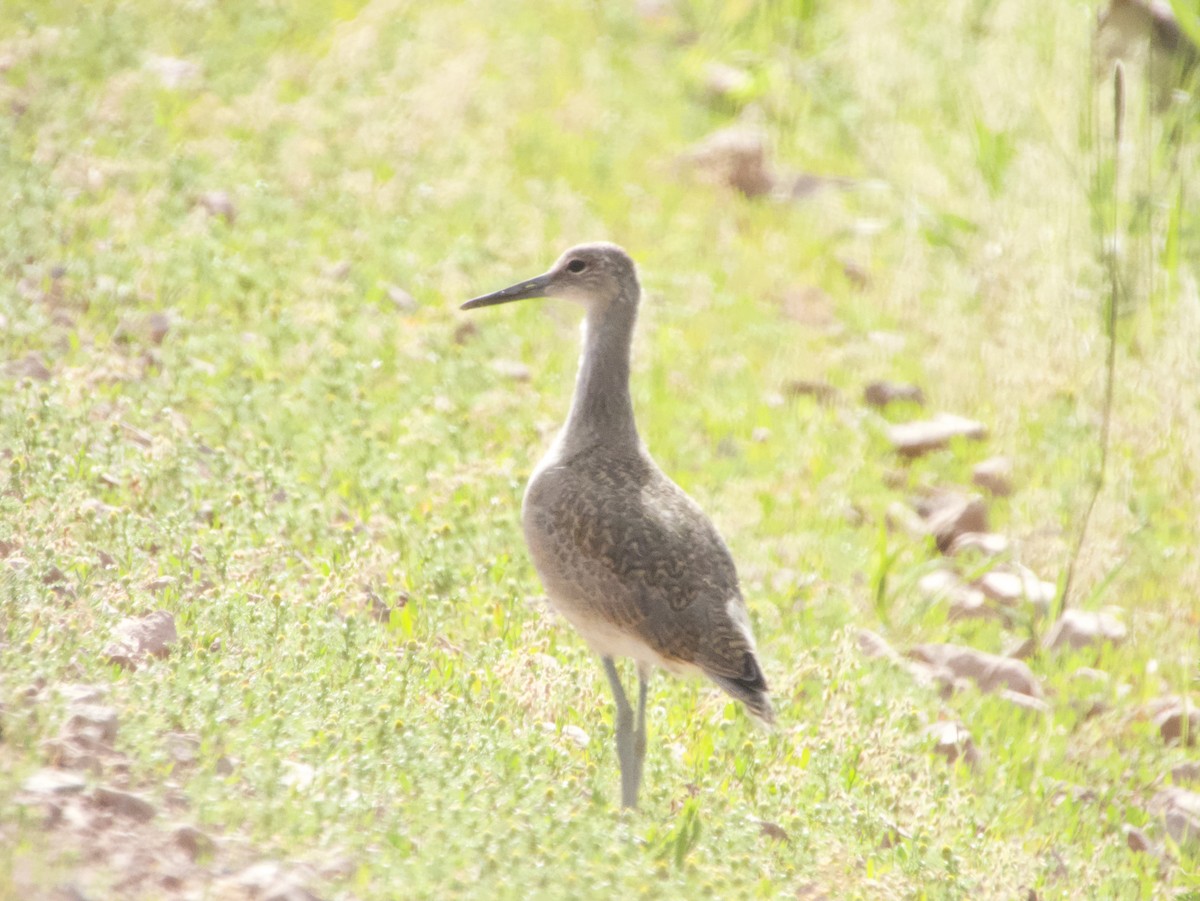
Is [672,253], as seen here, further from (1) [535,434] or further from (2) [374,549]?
(2) [374,549]

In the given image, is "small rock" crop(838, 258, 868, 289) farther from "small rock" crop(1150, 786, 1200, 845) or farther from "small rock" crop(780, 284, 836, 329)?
"small rock" crop(1150, 786, 1200, 845)

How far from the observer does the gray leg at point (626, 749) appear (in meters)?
4.73

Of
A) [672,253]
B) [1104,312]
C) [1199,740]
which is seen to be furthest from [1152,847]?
[672,253]

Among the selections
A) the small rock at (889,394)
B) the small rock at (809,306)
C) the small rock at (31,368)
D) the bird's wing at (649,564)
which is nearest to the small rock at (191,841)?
the bird's wing at (649,564)

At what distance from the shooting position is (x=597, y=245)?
5.84m

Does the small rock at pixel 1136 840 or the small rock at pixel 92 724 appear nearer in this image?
the small rock at pixel 92 724

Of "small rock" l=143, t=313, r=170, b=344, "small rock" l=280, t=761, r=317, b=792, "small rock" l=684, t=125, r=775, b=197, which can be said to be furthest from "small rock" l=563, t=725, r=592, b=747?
"small rock" l=684, t=125, r=775, b=197

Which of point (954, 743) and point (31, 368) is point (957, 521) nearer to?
point (954, 743)

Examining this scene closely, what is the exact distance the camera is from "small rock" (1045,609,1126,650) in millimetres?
6895

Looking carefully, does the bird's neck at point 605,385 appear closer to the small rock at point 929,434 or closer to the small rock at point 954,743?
the small rock at point 954,743

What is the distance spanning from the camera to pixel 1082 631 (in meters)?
6.89

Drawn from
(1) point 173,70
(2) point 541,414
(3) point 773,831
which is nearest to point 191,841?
(3) point 773,831

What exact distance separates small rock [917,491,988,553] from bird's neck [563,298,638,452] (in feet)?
8.38

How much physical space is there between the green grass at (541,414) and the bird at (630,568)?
0.37 m
